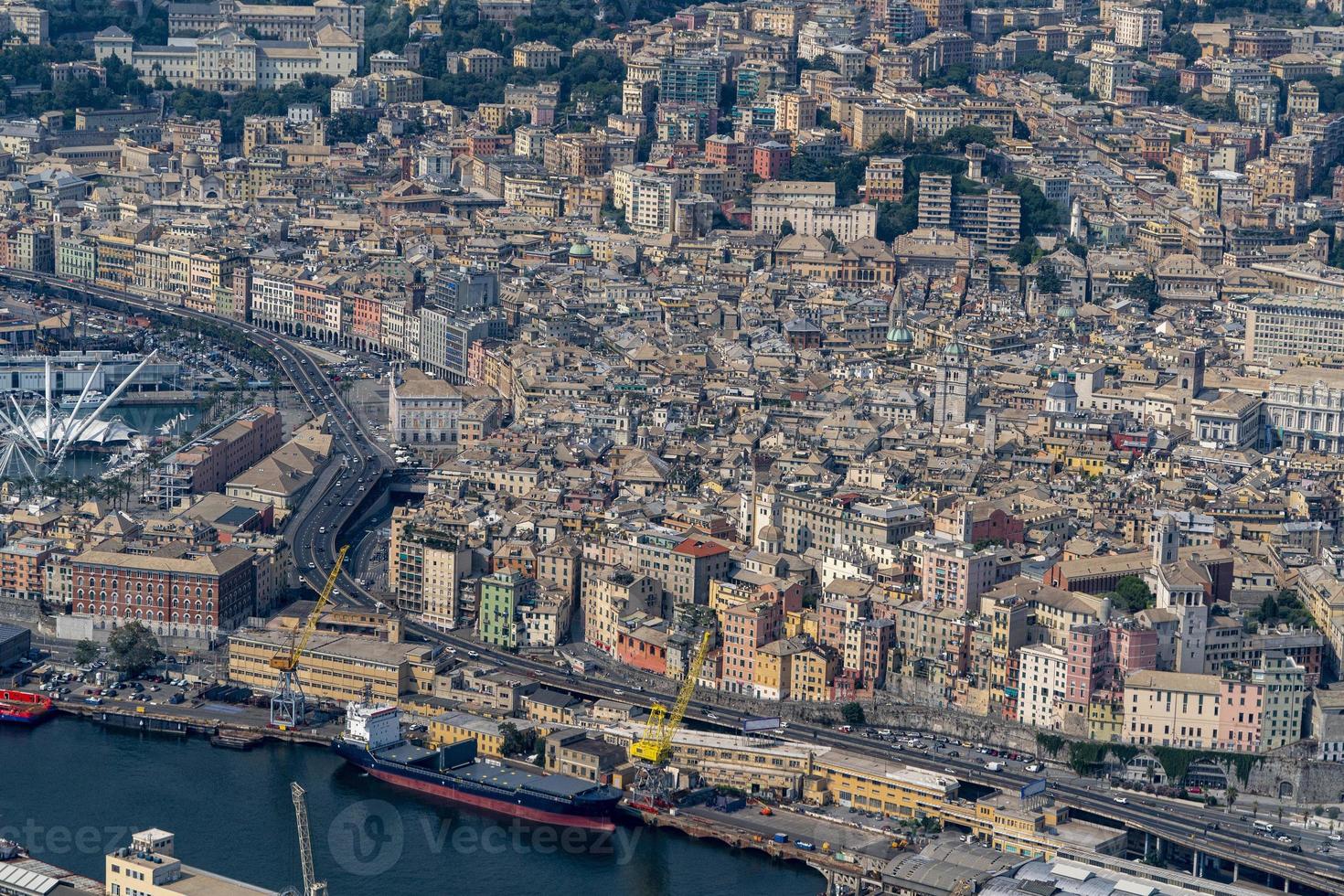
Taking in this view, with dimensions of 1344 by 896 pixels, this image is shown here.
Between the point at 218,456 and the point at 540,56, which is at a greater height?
the point at 540,56

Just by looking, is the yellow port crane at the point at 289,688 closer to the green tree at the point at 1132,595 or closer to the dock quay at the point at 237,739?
the dock quay at the point at 237,739

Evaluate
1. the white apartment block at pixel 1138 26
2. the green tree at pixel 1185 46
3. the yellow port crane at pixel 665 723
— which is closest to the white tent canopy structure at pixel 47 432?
the yellow port crane at pixel 665 723

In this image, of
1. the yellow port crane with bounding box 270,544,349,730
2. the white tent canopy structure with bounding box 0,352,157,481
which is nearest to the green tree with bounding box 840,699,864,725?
the yellow port crane with bounding box 270,544,349,730

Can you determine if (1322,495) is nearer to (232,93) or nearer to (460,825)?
(460,825)

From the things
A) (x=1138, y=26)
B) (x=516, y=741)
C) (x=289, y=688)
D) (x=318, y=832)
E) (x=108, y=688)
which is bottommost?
(x=318, y=832)

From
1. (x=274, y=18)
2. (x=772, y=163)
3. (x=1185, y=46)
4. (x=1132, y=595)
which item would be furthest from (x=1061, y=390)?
(x=274, y=18)

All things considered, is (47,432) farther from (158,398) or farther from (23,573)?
(23,573)
